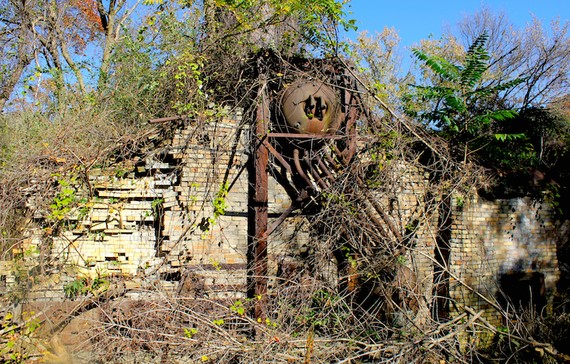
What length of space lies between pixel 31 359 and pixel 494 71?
1910 centimetres

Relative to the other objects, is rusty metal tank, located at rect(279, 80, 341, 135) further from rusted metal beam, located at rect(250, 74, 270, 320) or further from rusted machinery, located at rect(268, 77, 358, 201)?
rusted metal beam, located at rect(250, 74, 270, 320)

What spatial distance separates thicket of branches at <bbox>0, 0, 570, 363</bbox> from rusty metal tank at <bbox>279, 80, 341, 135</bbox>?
633 mm

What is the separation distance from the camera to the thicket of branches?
590 centimetres

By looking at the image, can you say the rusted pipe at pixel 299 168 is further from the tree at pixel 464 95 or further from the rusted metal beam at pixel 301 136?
the tree at pixel 464 95

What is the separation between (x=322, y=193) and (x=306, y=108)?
148 cm

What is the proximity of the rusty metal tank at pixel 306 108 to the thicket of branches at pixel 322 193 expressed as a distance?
0.63 meters

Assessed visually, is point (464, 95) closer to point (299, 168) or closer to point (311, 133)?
point (311, 133)

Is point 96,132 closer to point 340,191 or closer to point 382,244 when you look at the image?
point 340,191

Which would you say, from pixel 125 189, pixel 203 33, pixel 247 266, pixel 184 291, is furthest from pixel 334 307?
pixel 203 33

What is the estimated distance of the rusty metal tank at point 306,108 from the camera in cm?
773

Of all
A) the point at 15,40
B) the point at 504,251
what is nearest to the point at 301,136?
the point at 504,251

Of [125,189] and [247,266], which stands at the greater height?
[125,189]

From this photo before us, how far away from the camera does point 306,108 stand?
305 inches

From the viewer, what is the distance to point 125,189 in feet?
23.5
